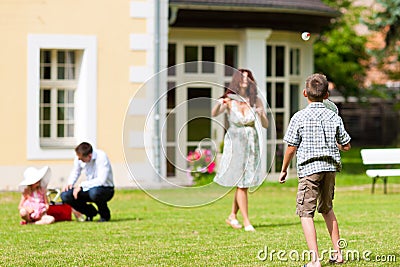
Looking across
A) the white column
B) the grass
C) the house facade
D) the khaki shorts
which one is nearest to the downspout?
the house facade

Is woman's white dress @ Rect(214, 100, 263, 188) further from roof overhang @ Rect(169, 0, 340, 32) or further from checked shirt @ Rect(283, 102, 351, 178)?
roof overhang @ Rect(169, 0, 340, 32)

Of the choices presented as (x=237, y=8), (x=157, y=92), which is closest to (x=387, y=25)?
(x=237, y=8)

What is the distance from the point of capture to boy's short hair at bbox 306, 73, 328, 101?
297 inches

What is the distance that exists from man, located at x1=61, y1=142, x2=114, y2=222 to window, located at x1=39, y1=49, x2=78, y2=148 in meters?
5.17

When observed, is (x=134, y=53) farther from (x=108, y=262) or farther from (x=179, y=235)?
(x=108, y=262)

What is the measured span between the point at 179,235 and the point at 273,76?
973 centimetres

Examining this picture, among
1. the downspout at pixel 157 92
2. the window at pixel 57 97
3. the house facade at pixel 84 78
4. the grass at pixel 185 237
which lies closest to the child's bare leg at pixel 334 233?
the grass at pixel 185 237

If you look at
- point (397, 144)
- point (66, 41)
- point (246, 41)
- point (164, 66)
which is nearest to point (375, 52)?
point (246, 41)

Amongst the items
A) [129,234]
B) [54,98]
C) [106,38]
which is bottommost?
[129,234]

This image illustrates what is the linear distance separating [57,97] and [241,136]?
684cm

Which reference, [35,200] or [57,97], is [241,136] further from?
[57,97]

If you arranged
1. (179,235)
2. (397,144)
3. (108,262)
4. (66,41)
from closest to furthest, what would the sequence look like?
(108,262), (179,235), (66,41), (397,144)

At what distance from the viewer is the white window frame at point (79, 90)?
15984 millimetres

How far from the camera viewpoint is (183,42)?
18547mm
